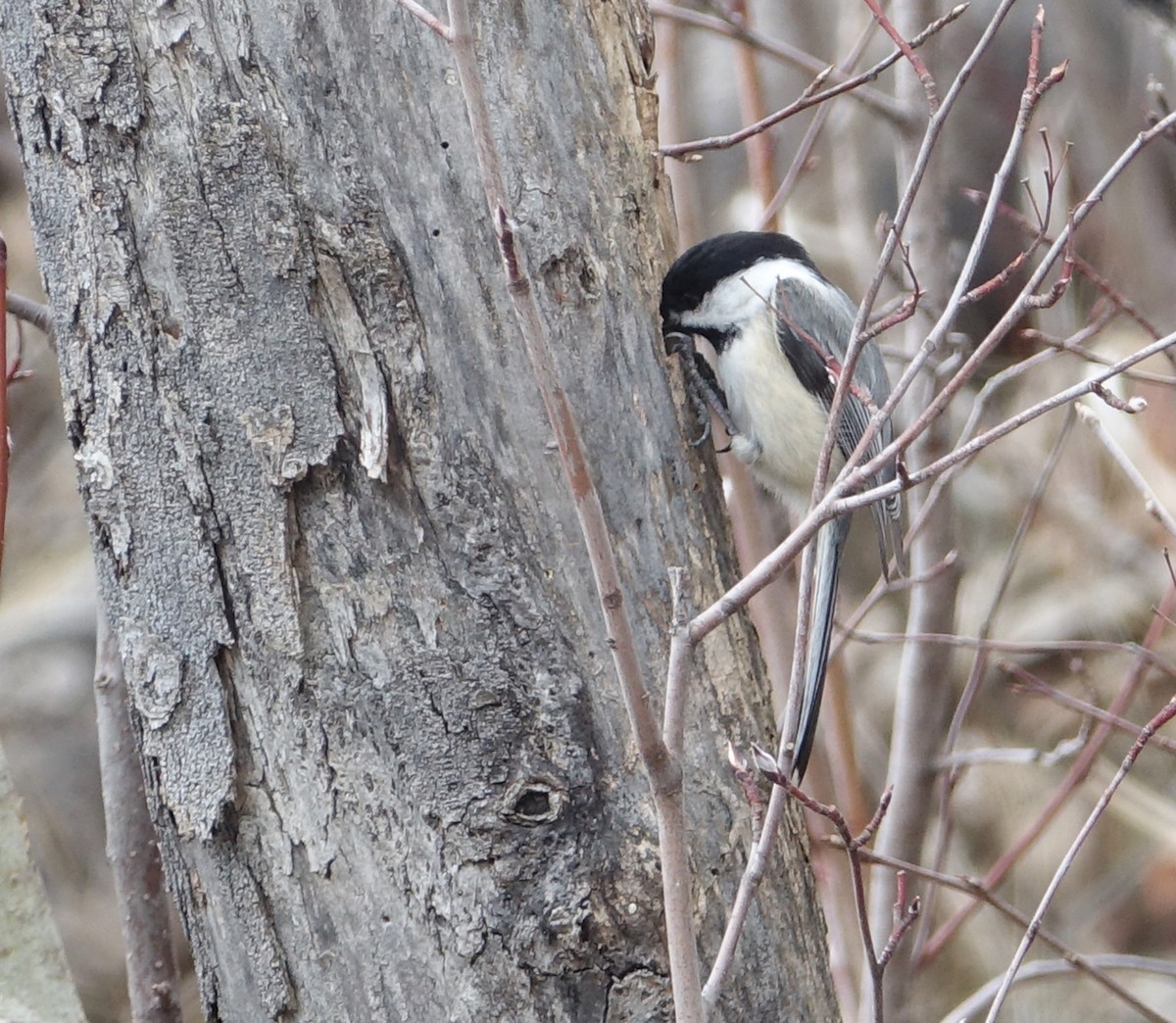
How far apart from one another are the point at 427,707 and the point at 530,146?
689 mm

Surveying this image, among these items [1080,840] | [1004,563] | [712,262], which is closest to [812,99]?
[712,262]

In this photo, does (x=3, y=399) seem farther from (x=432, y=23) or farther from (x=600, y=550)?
(x=600, y=550)

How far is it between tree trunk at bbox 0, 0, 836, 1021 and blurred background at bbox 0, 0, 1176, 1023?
1809 millimetres

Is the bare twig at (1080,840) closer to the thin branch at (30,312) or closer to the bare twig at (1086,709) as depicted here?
the bare twig at (1086,709)

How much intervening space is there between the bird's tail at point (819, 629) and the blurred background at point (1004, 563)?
1.05 metres

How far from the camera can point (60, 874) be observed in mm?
4789

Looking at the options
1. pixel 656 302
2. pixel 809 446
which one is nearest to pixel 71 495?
pixel 809 446

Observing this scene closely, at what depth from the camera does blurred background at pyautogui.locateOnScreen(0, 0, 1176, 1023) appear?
13.3ft

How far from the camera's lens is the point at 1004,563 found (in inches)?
137

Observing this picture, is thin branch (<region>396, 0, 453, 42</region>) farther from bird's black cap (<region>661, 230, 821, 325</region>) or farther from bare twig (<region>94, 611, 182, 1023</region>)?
bare twig (<region>94, 611, 182, 1023</region>)

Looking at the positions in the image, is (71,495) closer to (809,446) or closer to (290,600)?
(809,446)

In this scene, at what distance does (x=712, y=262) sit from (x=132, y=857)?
4.15 ft

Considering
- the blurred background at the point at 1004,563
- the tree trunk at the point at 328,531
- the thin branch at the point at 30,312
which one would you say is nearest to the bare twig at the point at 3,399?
the tree trunk at the point at 328,531

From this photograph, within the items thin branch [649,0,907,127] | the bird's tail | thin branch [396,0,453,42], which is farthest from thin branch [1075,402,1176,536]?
thin branch [396,0,453,42]
